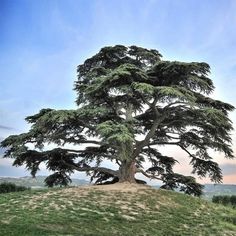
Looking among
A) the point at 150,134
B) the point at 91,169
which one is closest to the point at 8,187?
the point at 91,169

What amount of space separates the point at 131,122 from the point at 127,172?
4.11m

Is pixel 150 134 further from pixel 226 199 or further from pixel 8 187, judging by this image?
pixel 8 187

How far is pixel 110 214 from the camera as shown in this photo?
57.3ft

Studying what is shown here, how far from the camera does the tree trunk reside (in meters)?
24.8

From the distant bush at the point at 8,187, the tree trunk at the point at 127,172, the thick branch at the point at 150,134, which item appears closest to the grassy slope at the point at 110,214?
the tree trunk at the point at 127,172

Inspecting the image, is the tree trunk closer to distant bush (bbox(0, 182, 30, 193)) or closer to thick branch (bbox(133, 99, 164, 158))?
thick branch (bbox(133, 99, 164, 158))

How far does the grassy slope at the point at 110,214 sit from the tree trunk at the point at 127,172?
219 cm

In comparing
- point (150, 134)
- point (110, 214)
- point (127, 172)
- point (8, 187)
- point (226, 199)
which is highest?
point (150, 134)

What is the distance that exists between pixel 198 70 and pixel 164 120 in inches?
177

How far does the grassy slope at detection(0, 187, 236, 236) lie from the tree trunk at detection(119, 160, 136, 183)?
2188 millimetres

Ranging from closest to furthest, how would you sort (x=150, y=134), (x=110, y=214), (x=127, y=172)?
(x=110, y=214) → (x=127, y=172) → (x=150, y=134)

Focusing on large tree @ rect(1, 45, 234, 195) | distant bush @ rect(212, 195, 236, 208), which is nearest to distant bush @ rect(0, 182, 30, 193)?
large tree @ rect(1, 45, 234, 195)

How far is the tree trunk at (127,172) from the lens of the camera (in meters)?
24.8

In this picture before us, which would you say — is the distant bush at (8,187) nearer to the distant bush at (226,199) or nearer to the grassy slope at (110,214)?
the grassy slope at (110,214)
